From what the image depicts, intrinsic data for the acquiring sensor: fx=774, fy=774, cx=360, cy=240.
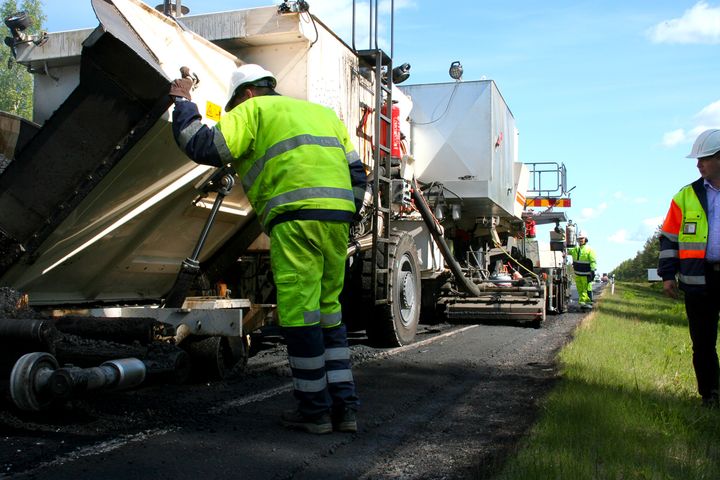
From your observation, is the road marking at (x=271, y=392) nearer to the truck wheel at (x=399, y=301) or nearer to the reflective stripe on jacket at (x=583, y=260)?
the truck wheel at (x=399, y=301)

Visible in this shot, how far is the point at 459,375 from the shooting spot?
592cm

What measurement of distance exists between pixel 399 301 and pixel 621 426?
12.3ft

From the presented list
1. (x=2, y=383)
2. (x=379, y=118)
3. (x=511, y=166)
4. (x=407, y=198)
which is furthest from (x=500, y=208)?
(x=2, y=383)

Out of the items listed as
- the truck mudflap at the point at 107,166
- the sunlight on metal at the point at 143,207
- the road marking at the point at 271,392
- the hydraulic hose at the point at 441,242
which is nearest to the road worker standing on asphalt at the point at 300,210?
the truck mudflap at the point at 107,166

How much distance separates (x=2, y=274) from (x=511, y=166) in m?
8.88

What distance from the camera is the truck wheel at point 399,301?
7141mm

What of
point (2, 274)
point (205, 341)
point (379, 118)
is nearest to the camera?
point (2, 274)

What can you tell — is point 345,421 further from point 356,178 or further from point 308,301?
point 356,178

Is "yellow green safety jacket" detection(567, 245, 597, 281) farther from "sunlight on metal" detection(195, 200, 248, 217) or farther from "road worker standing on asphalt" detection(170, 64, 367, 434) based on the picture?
"road worker standing on asphalt" detection(170, 64, 367, 434)

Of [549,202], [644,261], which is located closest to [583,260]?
[549,202]

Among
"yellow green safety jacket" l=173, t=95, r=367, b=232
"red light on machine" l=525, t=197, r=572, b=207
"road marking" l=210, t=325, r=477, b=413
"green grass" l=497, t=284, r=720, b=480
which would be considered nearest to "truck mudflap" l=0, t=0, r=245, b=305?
"yellow green safety jacket" l=173, t=95, r=367, b=232

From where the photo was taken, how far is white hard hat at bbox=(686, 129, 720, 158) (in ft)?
14.1

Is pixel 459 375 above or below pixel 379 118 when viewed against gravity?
below

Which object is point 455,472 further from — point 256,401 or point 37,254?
point 37,254
